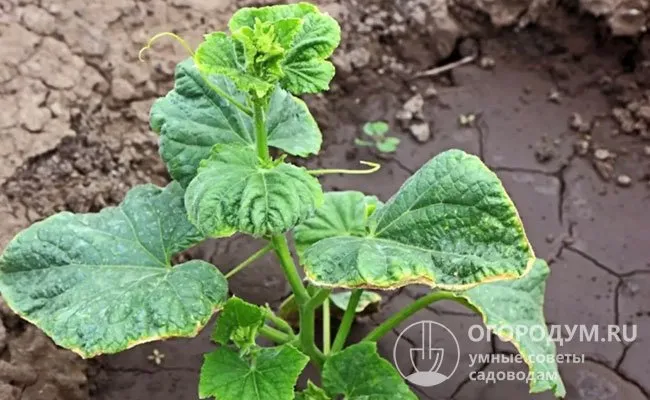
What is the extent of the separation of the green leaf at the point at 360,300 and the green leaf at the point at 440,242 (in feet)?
2.39

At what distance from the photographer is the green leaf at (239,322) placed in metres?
1.90

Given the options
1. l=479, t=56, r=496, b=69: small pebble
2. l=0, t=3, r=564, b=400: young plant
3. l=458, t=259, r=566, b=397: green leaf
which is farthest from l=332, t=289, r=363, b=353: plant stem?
l=479, t=56, r=496, b=69: small pebble

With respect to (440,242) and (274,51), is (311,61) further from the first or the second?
(440,242)

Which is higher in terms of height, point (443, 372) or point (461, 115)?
point (461, 115)

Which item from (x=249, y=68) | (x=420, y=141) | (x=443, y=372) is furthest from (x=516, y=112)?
(x=249, y=68)

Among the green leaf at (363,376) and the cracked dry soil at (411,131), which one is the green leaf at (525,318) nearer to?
the green leaf at (363,376)

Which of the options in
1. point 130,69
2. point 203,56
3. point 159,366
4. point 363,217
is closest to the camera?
point 203,56

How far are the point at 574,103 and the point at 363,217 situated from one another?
4.98 ft

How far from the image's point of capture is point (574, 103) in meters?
3.24

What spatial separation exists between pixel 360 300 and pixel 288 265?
1.89 feet

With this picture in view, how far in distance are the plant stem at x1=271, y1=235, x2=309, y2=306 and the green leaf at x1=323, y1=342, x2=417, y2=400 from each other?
0.58 feet

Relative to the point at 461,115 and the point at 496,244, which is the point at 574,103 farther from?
the point at 496,244

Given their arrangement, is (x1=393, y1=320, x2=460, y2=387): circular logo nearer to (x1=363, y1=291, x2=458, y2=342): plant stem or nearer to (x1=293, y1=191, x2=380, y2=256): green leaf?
(x1=363, y1=291, x2=458, y2=342): plant stem

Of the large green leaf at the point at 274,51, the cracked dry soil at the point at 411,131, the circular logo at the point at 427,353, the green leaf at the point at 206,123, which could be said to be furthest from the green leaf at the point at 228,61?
the circular logo at the point at 427,353
